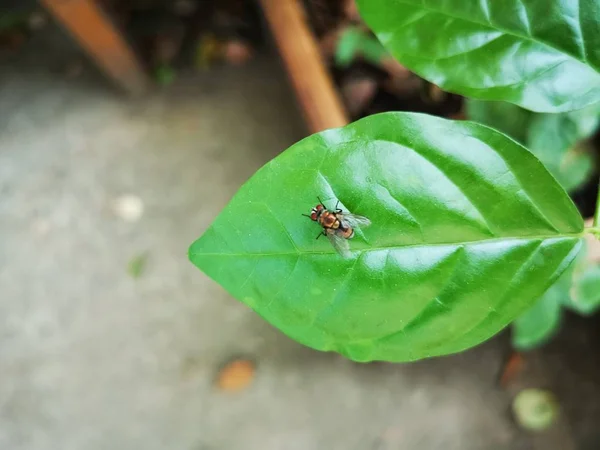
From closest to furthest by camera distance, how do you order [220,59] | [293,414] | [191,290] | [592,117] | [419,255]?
[419,255]
[592,117]
[293,414]
[191,290]
[220,59]

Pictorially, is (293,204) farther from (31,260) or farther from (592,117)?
(31,260)

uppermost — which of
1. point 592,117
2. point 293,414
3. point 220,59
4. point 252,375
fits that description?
point 220,59

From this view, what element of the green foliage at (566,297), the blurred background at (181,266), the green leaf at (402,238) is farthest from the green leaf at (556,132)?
the green leaf at (402,238)

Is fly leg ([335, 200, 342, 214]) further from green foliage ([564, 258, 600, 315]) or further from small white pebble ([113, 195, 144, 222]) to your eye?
small white pebble ([113, 195, 144, 222])

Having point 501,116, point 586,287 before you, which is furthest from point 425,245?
point 586,287

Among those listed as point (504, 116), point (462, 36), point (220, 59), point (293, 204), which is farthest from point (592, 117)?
point (220, 59)

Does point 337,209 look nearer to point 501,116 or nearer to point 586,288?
point 501,116

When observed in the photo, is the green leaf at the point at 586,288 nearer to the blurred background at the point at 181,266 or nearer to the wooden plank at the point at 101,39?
the blurred background at the point at 181,266
